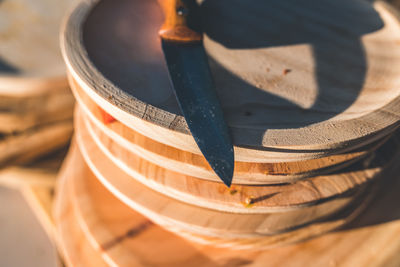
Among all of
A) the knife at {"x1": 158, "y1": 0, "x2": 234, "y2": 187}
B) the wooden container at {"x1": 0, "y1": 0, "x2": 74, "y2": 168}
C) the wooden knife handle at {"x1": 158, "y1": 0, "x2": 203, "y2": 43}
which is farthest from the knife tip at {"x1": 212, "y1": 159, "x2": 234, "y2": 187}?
the wooden container at {"x1": 0, "y1": 0, "x2": 74, "y2": 168}

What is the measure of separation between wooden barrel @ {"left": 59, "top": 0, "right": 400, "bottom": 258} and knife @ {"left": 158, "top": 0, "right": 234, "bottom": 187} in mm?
17

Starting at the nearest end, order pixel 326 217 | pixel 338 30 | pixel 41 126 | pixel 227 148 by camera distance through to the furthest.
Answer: pixel 227 148 → pixel 326 217 → pixel 338 30 → pixel 41 126

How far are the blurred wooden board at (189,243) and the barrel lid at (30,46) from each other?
0.27 meters

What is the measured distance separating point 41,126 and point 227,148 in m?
0.54

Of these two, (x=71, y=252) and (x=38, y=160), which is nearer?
(x=71, y=252)

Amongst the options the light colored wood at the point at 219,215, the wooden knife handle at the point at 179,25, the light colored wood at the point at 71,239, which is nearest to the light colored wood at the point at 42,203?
the light colored wood at the point at 71,239

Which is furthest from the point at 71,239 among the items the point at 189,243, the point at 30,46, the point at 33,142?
the point at 30,46

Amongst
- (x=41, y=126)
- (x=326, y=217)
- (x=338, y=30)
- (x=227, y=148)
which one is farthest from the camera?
(x=41, y=126)

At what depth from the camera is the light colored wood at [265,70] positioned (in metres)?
0.36

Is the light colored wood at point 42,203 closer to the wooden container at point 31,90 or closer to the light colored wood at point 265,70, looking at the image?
the wooden container at point 31,90

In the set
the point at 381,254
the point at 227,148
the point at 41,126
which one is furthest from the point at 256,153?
the point at 41,126

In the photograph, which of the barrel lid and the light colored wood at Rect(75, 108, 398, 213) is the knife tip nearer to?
the light colored wood at Rect(75, 108, 398, 213)

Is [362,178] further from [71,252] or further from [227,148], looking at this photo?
[71,252]

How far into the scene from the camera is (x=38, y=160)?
2.58ft
